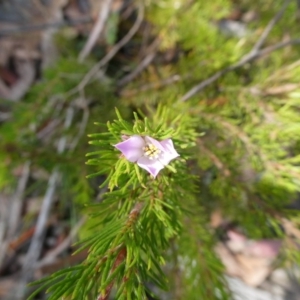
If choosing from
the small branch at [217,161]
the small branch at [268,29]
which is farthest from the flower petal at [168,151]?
the small branch at [268,29]

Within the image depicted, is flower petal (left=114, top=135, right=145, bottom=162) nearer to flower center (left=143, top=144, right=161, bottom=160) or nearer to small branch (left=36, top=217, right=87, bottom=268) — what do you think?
flower center (left=143, top=144, right=161, bottom=160)

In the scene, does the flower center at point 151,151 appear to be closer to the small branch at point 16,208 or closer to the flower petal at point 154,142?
the flower petal at point 154,142

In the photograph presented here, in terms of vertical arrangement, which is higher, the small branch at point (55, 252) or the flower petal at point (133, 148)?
the flower petal at point (133, 148)

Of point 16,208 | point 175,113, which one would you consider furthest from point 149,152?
point 16,208

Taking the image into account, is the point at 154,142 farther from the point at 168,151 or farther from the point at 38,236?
the point at 38,236

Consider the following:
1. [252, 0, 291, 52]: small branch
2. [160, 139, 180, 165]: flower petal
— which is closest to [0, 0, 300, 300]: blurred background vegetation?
[252, 0, 291, 52]: small branch

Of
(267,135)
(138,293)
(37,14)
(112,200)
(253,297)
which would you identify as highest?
(37,14)

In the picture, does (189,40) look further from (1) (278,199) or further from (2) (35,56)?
(2) (35,56)

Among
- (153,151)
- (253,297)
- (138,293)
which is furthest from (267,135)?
(253,297)
